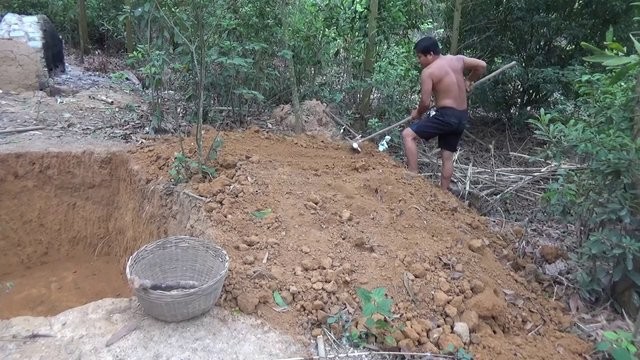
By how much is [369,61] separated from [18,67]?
Answer: 13.6ft

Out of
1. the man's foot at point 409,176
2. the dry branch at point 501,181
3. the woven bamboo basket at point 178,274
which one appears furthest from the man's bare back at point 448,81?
the woven bamboo basket at point 178,274

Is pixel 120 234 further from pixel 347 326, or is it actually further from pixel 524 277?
pixel 524 277

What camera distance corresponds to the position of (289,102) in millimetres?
6180

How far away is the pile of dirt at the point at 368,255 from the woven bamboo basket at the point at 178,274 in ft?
0.59

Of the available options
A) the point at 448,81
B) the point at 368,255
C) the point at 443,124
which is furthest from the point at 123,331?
Result: the point at 448,81

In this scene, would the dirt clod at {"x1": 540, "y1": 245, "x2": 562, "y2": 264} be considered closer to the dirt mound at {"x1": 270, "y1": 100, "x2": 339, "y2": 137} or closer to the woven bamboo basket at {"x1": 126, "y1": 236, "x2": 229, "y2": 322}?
the woven bamboo basket at {"x1": 126, "y1": 236, "x2": 229, "y2": 322}

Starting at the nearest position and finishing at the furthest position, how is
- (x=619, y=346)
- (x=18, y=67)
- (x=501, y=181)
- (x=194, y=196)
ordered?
(x=619, y=346), (x=194, y=196), (x=501, y=181), (x=18, y=67)

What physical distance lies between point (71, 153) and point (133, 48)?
3377mm

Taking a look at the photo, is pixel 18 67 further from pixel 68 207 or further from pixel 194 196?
pixel 194 196

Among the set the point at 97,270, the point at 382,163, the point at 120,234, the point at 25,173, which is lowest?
the point at 97,270

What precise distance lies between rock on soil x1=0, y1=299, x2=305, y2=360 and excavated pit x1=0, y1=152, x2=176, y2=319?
1.75 m

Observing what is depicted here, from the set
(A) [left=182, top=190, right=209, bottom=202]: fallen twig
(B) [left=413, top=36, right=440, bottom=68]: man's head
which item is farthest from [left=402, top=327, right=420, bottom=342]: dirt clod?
(B) [left=413, top=36, right=440, bottom=68]: man's head

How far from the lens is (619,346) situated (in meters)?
2.83

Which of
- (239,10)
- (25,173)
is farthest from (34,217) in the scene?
(239,10)
